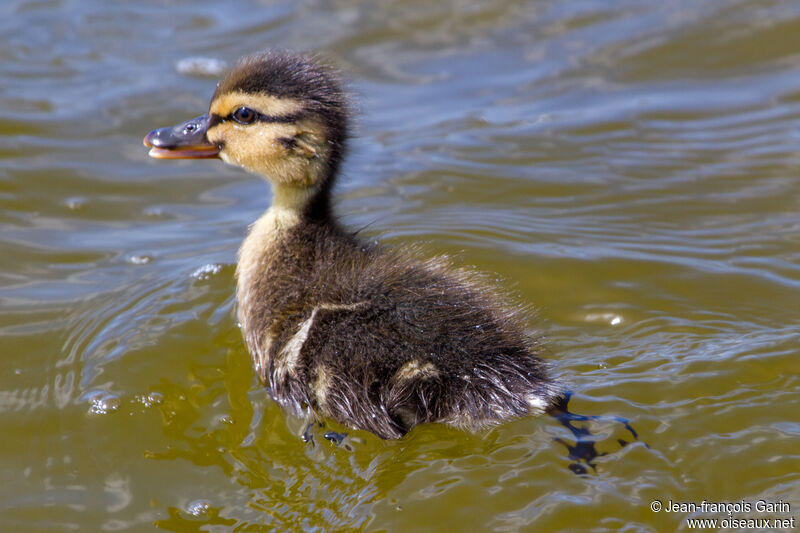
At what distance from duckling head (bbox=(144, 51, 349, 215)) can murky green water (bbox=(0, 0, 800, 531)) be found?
314 millimetres

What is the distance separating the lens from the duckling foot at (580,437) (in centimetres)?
318

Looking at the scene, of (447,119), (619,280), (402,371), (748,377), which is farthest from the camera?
(447,119)

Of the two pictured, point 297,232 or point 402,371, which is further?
point 297,232

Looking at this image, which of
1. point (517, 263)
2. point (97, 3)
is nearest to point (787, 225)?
point (517, 263)

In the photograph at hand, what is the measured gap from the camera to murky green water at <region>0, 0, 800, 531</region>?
3209mm

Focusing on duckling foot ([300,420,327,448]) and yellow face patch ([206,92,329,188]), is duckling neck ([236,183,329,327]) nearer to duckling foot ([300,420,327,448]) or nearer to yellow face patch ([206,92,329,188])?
yellow face patch ([206,92,329,188])

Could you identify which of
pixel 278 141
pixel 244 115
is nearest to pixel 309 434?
pixel 278 141

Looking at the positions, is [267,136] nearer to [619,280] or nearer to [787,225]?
[619,280]

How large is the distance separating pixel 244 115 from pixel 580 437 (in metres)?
1.77

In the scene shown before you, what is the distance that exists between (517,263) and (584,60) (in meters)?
2.99

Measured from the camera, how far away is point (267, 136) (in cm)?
388

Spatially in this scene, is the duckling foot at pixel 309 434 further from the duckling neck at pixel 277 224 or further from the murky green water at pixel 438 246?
the duckling neck at pixel 277 224

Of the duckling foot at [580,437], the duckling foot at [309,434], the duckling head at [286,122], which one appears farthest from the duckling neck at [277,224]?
the duckling foot at [580,437]

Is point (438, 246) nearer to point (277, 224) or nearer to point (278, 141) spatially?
point (277, 224)
